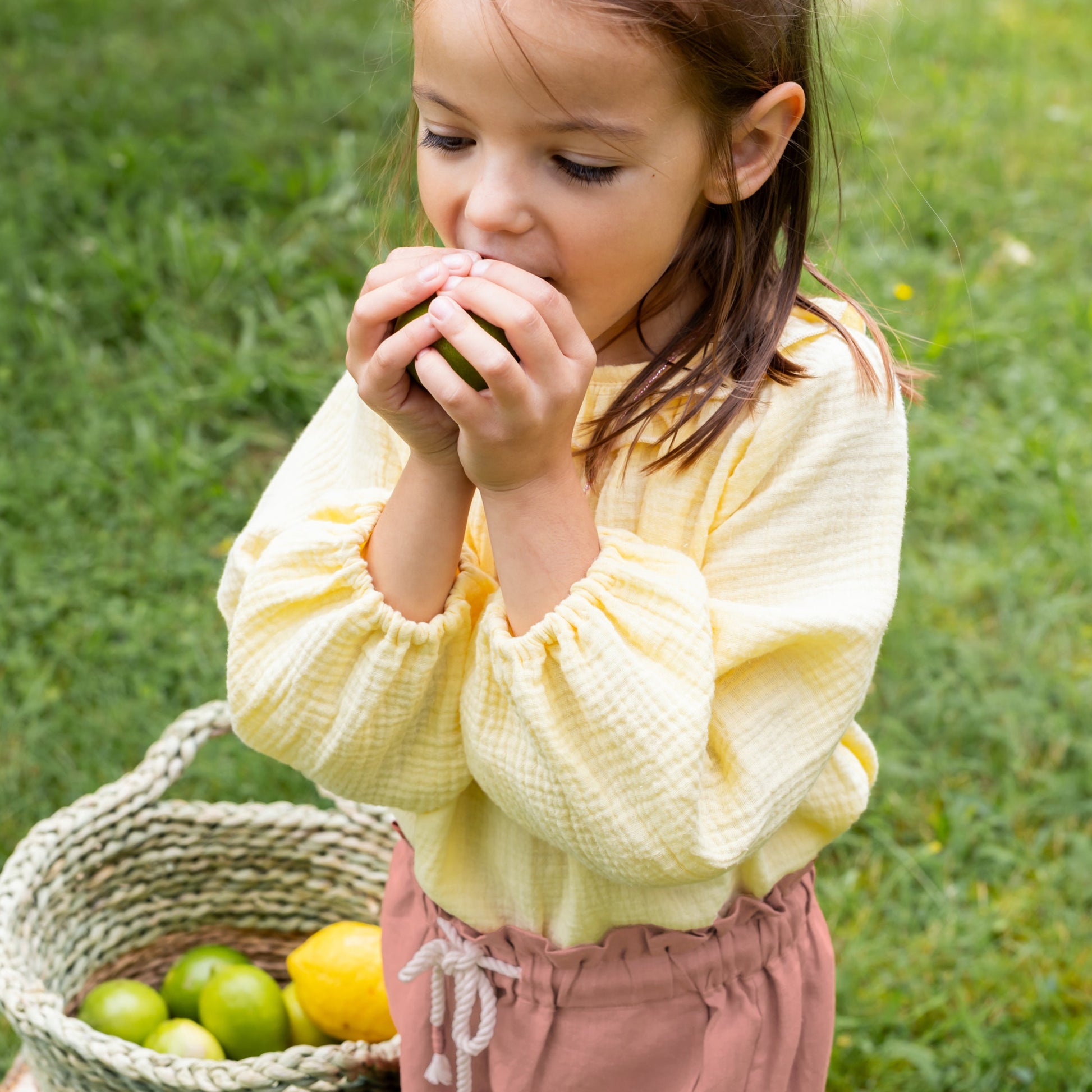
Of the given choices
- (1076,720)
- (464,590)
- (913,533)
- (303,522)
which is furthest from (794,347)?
(913,533)

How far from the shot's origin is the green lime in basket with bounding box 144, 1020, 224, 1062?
2.33 m

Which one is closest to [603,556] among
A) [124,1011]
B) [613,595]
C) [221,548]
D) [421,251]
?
[613,595]

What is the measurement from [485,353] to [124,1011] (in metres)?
1.65

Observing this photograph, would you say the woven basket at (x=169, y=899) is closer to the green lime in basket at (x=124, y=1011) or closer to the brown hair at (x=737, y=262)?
the green lime in basket at (x=124, y=1011)

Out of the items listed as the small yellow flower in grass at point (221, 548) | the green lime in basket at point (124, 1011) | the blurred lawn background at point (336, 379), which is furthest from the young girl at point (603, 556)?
the small yellow flower in grass at point (221, 548)

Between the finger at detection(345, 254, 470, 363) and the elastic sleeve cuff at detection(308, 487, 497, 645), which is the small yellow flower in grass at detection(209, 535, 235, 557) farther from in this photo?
the finger at detection(345, 254, 470, 363)

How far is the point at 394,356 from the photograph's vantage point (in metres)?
1.39

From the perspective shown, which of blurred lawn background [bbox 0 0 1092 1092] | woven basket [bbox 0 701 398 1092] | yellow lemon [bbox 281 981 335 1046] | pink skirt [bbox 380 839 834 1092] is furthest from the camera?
blurred lawn background [bbox 0 0 1092 1092]

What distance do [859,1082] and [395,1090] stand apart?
3.09ft

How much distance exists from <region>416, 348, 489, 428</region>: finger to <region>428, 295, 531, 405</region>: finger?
2cm

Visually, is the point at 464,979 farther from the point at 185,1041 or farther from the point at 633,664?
the point at 185,1041

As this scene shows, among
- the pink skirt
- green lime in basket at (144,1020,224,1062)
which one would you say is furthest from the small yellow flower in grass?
the pink skirt

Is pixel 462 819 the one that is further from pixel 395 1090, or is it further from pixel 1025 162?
pixel 1025 162

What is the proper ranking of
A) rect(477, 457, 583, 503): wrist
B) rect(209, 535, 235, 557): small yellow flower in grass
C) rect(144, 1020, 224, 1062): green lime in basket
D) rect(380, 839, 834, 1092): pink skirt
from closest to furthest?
rect(477, 457, 583, 503): wrist
rect(380, 839, 834, 1092): pink skirt
rect(144, 1020, 224, 1062): green lime in basket
rect(209, 535, 235, 557): small yellow flower in grass
